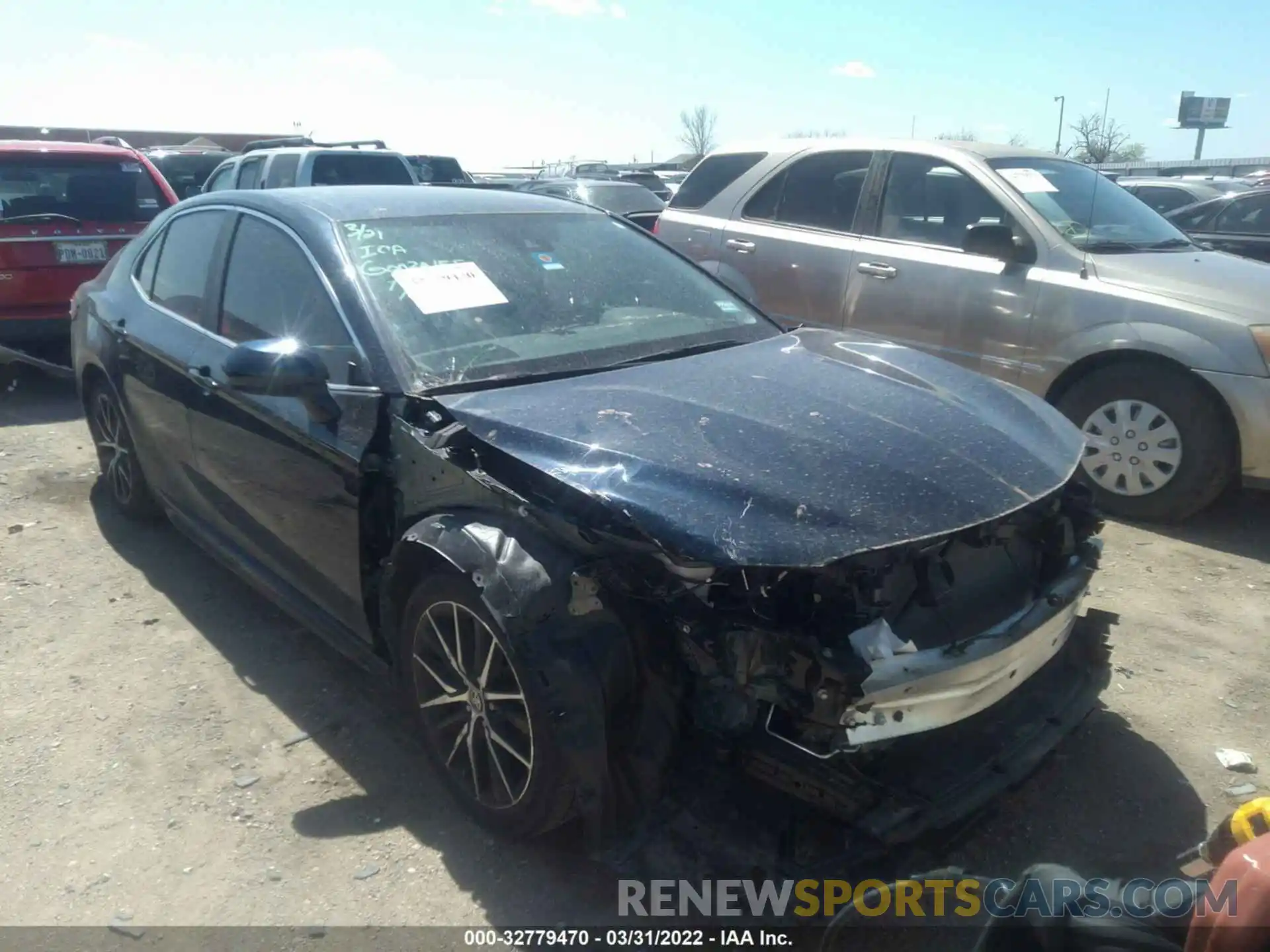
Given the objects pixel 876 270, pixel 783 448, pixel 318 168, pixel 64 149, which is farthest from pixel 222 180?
pixel 783 448

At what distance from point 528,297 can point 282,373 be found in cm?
87

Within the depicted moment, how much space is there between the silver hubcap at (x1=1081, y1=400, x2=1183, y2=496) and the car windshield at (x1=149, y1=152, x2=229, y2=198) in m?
14.5

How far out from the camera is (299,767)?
3.19m

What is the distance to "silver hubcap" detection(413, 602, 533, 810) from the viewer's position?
2.58m

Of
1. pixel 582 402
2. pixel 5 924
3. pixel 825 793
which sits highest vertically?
pixel 582 402

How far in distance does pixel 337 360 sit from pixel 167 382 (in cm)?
139

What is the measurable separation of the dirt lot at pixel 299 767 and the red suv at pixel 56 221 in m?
3.36

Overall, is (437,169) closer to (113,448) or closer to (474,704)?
(113,448)

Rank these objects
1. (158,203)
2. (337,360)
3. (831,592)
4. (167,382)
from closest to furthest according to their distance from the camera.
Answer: (831,592), (337,360), (167,382), (158,203)

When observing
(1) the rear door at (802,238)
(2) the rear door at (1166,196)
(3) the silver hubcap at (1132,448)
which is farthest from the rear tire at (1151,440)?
(2) the rear door at (1166,196)

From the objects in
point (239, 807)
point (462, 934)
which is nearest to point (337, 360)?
point (239, 807)

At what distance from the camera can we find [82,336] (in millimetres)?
5035

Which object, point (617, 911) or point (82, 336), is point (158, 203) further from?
point (617, 911)

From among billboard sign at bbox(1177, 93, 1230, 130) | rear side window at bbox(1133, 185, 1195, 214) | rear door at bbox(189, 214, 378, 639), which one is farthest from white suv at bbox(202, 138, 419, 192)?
billboard sign at bbox(1177, 93, 1230, 130)
